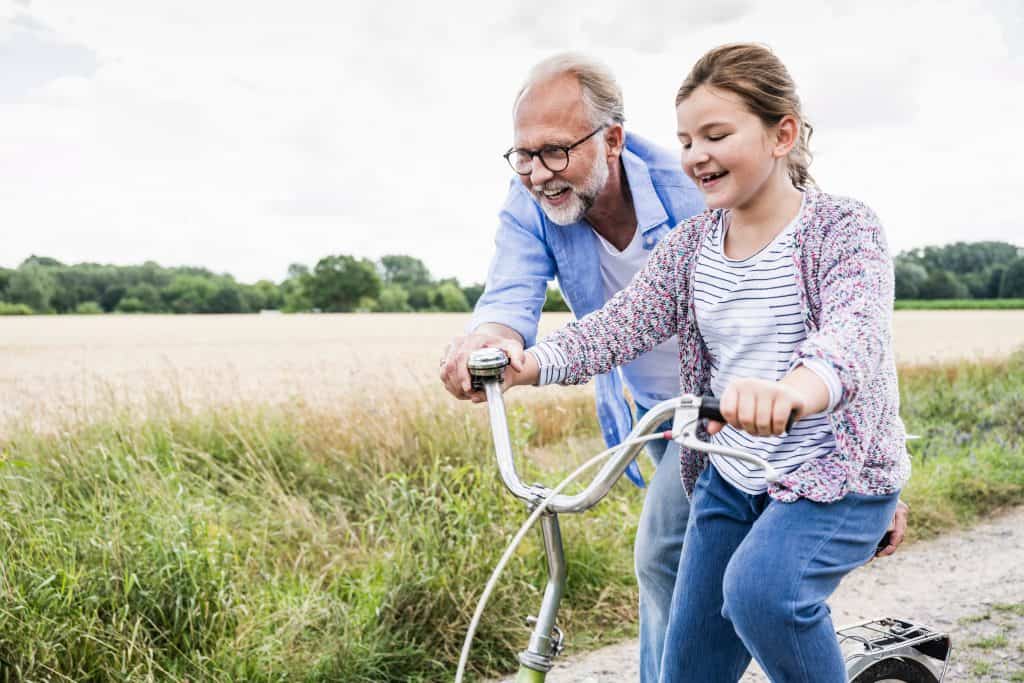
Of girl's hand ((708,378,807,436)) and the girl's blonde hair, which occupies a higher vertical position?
the girl's blonde hair

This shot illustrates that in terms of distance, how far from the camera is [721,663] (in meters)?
2.15

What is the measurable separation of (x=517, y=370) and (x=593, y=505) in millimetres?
417

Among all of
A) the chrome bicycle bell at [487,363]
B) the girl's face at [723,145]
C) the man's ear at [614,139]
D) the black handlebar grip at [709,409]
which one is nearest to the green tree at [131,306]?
the man's ear at [614,139]

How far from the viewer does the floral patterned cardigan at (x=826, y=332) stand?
1.71 meters

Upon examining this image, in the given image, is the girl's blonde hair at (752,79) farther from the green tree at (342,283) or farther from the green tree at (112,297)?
the green tree at (342,283)

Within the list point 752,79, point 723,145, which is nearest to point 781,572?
point 723,145

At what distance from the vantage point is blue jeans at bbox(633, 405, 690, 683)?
262cm

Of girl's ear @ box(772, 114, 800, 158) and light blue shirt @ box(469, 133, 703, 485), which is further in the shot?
light blue shirt @ box(469, 133, 703, 485)

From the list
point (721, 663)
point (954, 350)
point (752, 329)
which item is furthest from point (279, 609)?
point (954, 350)

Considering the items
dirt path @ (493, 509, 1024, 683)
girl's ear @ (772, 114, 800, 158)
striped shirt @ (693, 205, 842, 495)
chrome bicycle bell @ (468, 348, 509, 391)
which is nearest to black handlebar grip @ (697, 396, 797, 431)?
striped shirt @ (693, 205, 842, 495)

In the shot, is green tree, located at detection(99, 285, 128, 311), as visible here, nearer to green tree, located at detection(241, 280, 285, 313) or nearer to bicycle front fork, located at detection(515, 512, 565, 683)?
green tree, located at detection(241, 280, 285, 313)

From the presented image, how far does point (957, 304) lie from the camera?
32.3 meters

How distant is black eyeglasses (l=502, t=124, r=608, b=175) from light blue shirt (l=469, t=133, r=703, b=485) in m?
0.24

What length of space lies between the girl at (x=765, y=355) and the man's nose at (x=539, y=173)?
0.60 m
